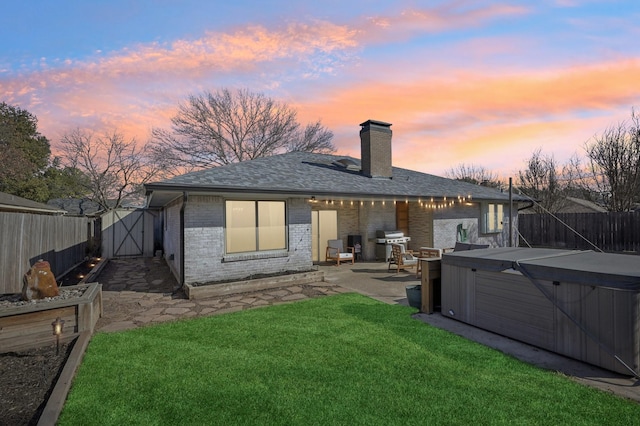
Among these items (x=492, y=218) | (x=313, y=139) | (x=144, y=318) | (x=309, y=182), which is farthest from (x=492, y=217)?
(x=313, y=139)

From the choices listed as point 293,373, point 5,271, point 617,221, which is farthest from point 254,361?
point 617,221

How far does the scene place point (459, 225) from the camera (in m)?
14.3

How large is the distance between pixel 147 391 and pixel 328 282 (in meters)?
6.18

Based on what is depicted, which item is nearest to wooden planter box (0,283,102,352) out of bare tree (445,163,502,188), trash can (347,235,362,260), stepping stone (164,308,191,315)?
stepping stone (164,308,191,315)

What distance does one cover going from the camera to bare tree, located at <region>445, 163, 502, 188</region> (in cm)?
3584

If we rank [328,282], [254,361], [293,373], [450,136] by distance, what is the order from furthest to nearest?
[450,136] < [328,282] < [254,361] < [293,373]

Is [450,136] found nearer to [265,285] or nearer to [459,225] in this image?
[459,225]

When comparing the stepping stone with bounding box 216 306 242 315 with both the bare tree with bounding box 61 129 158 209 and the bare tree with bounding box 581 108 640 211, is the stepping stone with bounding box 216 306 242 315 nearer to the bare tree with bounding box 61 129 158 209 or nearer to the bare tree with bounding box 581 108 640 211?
the bare tree with bounding box 581 108 640 211

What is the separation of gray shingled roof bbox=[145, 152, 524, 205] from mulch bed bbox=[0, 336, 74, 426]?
3.91 meters

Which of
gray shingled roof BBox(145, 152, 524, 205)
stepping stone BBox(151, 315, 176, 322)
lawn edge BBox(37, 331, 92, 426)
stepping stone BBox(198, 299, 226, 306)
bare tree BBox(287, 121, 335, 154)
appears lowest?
stepping stone BBox(151, 315, 176, 322)

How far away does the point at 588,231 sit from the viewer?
16.8 meters

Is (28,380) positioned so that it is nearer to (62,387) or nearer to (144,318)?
(62,387)

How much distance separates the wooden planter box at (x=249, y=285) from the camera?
7.61m

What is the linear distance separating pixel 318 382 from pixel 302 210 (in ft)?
21.6
